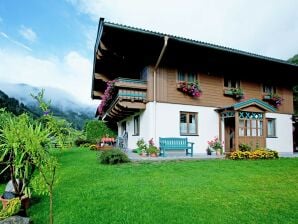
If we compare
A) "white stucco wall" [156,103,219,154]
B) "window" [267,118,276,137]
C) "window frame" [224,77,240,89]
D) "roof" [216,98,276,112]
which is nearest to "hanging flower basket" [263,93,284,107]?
"window" [267,118,276,137]

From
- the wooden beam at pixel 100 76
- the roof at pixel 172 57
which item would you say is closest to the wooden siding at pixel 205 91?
the roof at pixel 172 57

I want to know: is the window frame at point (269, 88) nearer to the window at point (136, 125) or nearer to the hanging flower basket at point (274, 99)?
the hanging flower basket at point (274, 99)

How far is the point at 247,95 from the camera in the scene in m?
13.9

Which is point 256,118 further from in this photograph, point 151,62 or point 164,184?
point 164,184

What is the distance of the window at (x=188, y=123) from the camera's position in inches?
472

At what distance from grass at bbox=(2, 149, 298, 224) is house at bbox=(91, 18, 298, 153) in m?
4.73

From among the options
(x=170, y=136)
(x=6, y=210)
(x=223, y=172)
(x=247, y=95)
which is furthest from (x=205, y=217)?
(x=247, y=95)

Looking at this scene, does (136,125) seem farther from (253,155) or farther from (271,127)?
(271,127)

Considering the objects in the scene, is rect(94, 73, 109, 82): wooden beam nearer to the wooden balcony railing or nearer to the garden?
the wooden balcony railing

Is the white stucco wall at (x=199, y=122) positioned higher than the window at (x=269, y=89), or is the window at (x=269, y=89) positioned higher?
the window at (x=269, y=89)

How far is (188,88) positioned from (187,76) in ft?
3.06

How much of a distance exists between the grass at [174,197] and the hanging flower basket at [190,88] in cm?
557

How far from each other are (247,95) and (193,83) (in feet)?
13.2

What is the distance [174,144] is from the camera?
10930mm
